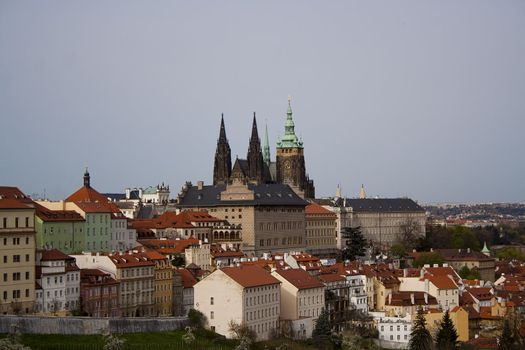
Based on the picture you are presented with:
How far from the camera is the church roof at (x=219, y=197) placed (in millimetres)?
153125


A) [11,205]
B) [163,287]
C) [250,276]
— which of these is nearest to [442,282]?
[250,276]

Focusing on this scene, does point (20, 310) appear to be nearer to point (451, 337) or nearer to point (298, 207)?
point (451, 337)

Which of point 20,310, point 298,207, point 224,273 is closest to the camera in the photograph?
point 20,310

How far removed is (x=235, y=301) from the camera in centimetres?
9094

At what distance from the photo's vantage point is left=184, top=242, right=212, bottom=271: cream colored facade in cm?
11488

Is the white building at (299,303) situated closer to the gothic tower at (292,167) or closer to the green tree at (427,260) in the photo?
the green tree at (427,260)

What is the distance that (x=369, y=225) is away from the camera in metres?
199

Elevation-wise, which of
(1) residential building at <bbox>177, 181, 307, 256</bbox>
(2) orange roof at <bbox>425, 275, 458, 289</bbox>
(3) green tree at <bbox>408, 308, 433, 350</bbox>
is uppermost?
(1) residential building at <bbox>177, 181, 307, 256</bbox>

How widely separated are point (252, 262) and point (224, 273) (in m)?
19.8

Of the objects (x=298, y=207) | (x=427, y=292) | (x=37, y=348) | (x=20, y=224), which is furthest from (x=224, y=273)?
(x=298, y=207)

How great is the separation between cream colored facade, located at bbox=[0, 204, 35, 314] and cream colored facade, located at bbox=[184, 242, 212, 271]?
29636 millimetres

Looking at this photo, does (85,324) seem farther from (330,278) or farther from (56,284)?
(330,278)

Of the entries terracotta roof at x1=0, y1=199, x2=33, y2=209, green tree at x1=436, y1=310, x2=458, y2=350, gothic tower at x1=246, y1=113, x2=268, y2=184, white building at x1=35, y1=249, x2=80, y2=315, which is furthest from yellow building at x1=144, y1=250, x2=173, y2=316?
gothic tower at x1=246, y1=113, x2=268, y2=184

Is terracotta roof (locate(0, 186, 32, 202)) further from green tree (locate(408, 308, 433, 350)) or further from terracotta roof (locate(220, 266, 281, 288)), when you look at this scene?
green tree (locate(408, 308, 433, 350))
